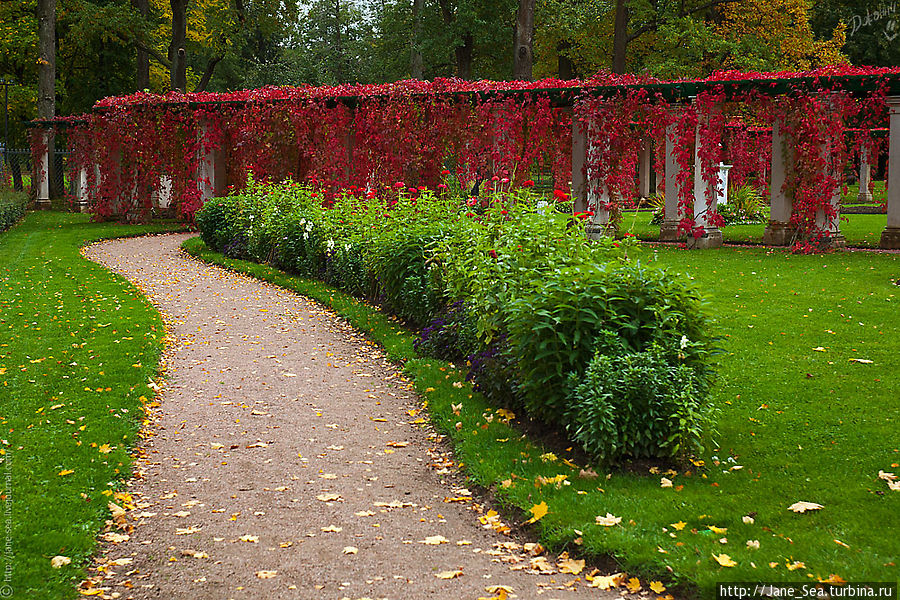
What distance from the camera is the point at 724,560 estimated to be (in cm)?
355

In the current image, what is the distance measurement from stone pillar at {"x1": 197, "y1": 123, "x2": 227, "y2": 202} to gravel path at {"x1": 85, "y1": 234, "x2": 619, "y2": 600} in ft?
41.5

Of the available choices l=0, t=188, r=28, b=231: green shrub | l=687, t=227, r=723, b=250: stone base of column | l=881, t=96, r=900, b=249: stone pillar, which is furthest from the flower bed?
l=0, t=188, r=28, b=231: green shrub

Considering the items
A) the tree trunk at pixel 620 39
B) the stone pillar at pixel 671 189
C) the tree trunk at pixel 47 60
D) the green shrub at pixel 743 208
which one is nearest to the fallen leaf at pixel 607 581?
the stone pillar at pixel 671 189

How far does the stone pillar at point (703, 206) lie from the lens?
1556 centimetres

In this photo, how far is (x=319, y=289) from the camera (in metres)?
11.3

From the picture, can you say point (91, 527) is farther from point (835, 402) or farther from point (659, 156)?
point (659, 156)

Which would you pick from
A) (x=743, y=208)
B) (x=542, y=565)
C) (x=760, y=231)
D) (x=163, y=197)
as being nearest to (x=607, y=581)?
(x=542, y=565)

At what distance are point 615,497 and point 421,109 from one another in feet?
45.3

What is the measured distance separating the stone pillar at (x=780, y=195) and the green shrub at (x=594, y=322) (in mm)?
11076

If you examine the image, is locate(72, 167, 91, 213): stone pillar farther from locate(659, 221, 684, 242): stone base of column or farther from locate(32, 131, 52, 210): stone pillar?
locate(659, 221, 684, 242): stone base of column

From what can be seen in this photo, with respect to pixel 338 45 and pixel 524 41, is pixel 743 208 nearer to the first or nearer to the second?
pixel 524 41

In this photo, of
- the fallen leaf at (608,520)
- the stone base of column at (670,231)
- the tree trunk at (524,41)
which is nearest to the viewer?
the fallen leaf at (608,520)

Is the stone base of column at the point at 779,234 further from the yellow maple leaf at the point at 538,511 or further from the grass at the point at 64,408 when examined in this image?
the yellow maple leaf at the point at 538,511

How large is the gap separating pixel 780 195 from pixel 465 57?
60.5 ft
